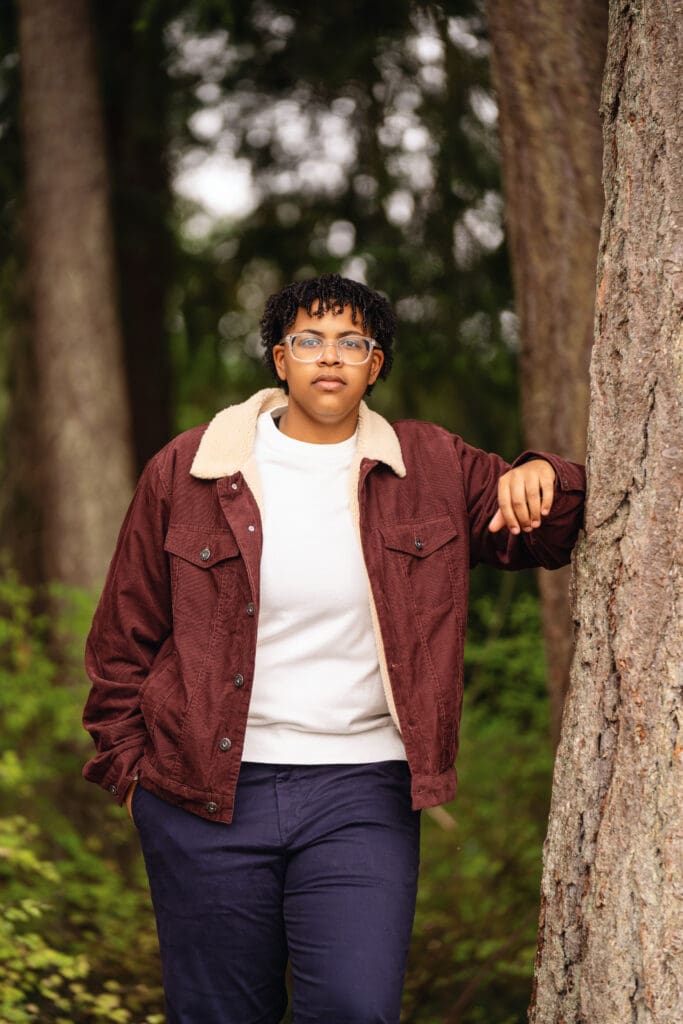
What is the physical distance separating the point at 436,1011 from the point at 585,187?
3.32 m

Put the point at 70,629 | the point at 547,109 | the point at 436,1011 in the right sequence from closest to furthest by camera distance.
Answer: the point at 547,109 < the point at 436,1011 < the point at 70,629

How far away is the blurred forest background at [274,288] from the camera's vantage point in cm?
439

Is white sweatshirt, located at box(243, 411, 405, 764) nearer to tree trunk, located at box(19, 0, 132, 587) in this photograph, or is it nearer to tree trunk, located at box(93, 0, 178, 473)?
tree trunk, located at box(19, 0, 132, 587)

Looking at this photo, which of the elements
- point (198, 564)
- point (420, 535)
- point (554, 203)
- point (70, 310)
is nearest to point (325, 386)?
point (420, 535)

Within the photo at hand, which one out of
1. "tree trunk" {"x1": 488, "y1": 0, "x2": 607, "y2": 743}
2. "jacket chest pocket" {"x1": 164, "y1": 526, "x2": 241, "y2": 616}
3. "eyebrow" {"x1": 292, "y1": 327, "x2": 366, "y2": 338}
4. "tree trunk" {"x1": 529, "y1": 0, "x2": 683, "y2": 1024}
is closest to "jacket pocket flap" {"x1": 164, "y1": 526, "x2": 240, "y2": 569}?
"jacket chest pocket" {"x1": 164, "y1": 526, "x2": 241, "y2": 616}

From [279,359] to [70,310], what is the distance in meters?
4.26

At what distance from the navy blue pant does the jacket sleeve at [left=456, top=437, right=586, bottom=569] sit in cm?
63

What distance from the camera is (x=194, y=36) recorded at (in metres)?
7.10

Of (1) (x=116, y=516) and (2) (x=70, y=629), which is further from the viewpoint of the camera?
(1) (x=116, y=516)

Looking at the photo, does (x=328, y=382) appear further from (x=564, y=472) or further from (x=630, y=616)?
(x=630, y=616)

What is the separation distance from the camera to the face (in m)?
3.06

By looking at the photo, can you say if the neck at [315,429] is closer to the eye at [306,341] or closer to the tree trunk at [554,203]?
the eye at [306,341]

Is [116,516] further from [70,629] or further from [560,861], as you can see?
[560,861]

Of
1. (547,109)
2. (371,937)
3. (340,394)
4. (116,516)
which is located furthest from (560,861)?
(116,516)
